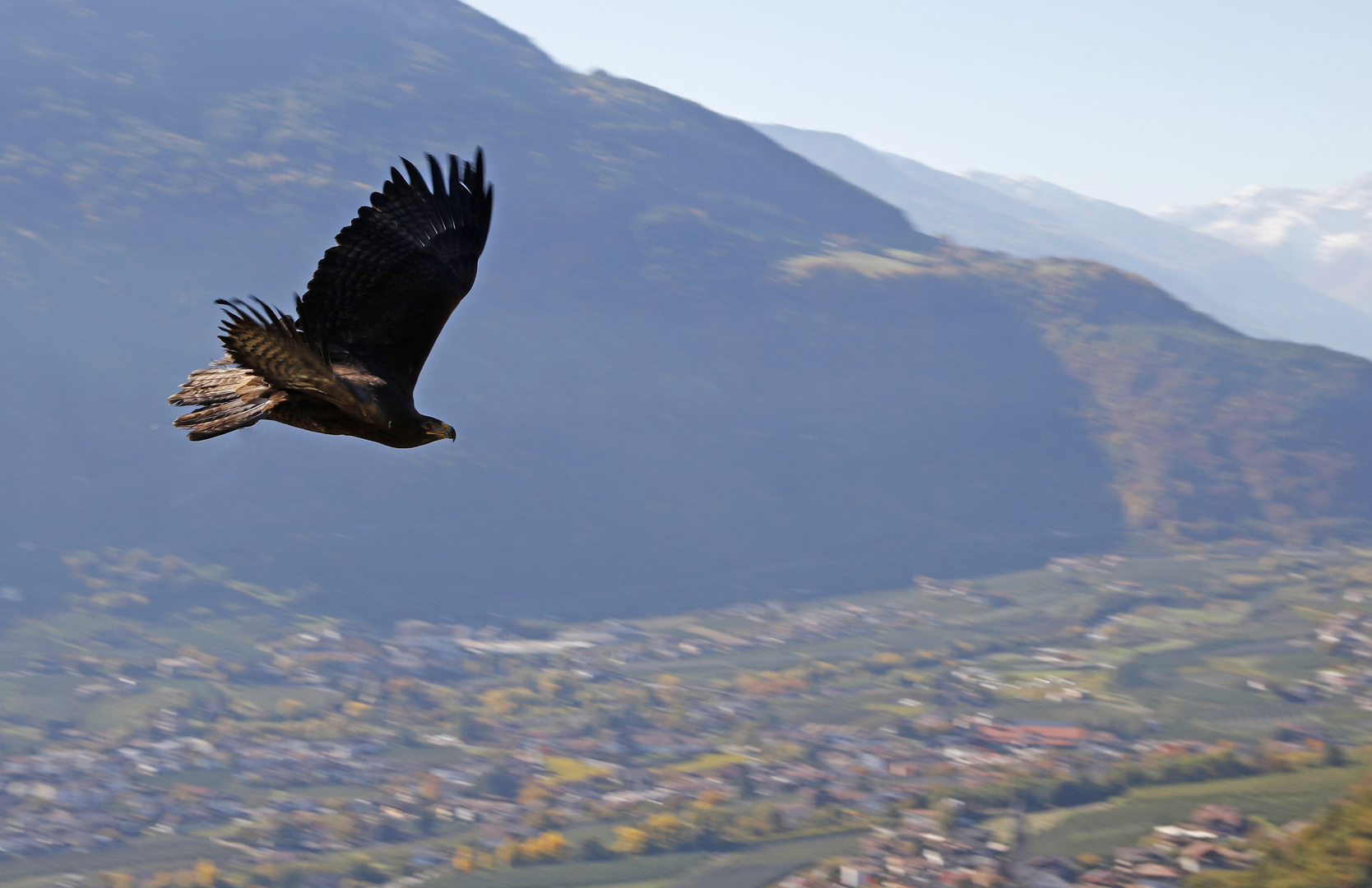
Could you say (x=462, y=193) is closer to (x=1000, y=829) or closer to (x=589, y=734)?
(x=1000, y=829)

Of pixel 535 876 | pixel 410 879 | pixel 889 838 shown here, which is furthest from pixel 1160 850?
pixel 410 879

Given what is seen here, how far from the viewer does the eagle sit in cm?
1003

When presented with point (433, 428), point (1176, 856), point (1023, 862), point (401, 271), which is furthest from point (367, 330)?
point (1176, 856)

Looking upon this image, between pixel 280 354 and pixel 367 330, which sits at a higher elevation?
pixel 367 330

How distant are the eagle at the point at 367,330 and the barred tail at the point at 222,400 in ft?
0.05

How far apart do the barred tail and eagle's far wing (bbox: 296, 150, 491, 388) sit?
1.05 meters

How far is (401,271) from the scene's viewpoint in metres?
14.0

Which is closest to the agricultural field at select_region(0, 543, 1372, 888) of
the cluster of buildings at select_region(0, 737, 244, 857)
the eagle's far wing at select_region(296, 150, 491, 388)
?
the cluster of buildings at select_region(0, 737, 244, 857)

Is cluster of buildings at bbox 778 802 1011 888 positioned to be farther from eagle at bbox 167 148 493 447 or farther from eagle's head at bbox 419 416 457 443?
eagle's head at bbox 419 416 457 443

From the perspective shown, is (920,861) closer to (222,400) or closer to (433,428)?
(433,428)

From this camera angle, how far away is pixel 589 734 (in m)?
200

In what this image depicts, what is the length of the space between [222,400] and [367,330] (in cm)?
232

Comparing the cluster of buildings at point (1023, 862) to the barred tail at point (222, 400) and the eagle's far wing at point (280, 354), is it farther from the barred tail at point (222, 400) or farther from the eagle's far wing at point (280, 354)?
the eagle's far wing at point (280, 354)

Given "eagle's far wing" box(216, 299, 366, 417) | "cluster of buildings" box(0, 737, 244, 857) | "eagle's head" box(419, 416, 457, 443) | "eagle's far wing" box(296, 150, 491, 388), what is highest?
"eagle's far wing" box(296, 150, 491, 388)
